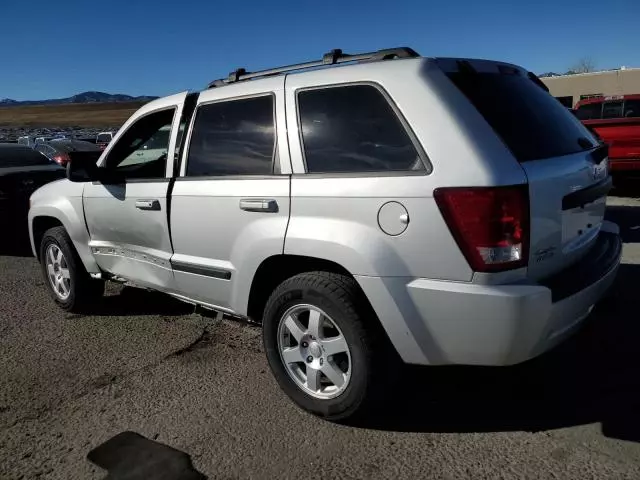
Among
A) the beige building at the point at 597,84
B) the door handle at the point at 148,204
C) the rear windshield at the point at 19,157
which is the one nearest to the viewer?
the door handle at the point at 148,204

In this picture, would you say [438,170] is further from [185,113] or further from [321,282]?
[185,113]

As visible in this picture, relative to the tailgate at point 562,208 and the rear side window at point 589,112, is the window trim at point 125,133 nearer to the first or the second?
the tailgate at point 562,208

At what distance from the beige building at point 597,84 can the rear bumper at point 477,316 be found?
36.9 metres

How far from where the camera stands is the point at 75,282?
193 inches

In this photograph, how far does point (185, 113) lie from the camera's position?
3865mm

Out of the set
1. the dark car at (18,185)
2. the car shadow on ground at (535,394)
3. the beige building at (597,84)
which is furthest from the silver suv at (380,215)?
the beige building at (597,84)

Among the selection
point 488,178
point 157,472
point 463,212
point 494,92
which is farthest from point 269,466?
point 494,92

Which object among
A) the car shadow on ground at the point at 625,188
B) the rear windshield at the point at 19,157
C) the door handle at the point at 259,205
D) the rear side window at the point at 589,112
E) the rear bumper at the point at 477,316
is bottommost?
the car shadow on ground at the point at 625,188

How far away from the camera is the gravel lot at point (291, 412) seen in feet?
8.82

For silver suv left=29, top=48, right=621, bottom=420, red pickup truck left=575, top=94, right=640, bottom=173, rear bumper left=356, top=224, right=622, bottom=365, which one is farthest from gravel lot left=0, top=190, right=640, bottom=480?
red pickup truck left=575, top=94, right=640, bottom=173

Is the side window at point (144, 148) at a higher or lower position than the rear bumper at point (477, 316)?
higher

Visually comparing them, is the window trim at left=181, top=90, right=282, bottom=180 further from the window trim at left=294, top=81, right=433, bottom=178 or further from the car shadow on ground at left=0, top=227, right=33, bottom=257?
the car shadow on ground at left=0, top=227, right=33, bottom=257

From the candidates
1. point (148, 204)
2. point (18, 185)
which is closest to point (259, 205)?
point (148, 204)

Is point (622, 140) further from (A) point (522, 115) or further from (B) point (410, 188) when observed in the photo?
(B) point (410, 188)
